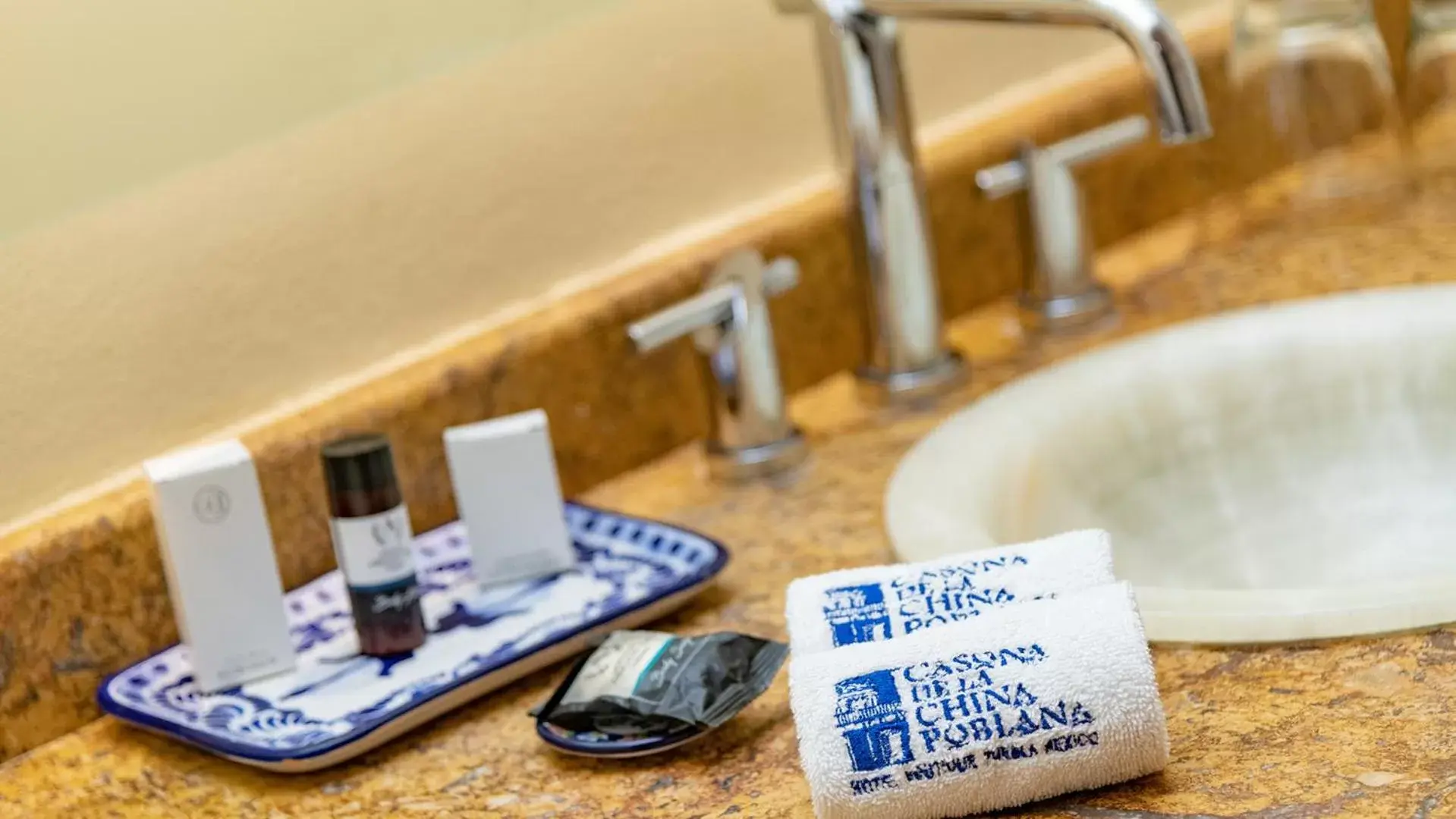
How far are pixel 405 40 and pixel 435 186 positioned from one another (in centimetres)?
7

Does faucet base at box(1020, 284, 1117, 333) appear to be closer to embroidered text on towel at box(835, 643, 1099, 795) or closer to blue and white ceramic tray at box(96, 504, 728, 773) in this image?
blue and white ceramic tray at box(96, 504, 728, 773)

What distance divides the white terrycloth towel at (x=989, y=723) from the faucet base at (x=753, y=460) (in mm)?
367

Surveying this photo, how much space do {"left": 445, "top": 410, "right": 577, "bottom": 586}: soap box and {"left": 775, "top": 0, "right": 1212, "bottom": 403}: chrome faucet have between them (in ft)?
0.77

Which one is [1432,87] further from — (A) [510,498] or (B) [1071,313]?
(A) [510,498]

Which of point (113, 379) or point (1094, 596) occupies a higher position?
point (113, 379)

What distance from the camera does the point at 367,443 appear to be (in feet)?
2.55

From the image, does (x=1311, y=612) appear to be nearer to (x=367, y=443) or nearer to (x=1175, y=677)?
(x=1175, y=677)

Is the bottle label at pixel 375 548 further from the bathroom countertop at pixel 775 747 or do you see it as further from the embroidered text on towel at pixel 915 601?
the embroidered text on towel at pixel 915 601

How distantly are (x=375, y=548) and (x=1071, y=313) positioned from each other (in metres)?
0.48

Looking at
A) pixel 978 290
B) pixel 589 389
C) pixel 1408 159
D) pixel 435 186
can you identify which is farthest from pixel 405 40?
pixel 1408 159

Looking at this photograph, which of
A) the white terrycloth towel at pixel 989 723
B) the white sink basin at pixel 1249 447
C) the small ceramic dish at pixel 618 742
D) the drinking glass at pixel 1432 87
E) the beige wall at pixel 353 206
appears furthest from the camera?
the drinking glass at pixel 1432 87

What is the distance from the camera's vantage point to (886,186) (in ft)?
3.23

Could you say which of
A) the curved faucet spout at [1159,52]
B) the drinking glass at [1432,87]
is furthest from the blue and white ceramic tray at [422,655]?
the drinking glass at [1432,87]

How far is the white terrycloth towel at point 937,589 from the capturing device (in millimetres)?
657
